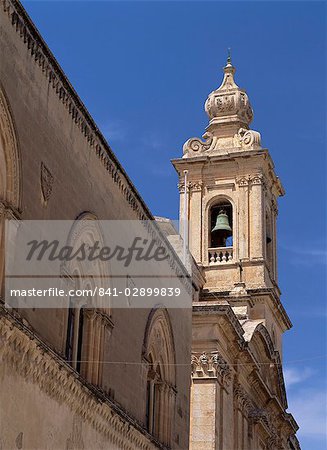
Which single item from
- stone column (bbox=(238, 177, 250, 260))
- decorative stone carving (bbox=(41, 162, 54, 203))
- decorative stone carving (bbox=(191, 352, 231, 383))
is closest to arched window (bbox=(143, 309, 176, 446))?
decorative stone carving (bbox=(41, 162, 54, 203))

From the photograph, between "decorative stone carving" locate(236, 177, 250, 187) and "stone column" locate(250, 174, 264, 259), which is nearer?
"stone column" locate(250, 174, 264, 259)

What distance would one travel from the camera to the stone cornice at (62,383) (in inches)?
451

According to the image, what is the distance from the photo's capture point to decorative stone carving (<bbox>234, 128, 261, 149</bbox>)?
36.9 m

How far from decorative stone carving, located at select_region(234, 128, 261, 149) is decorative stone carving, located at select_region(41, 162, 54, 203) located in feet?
78.7

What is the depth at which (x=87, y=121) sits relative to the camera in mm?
15156

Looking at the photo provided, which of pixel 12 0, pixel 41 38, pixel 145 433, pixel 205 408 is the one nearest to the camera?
pixel 12 0

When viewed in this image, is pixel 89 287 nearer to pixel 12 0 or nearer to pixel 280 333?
pixel 12 0

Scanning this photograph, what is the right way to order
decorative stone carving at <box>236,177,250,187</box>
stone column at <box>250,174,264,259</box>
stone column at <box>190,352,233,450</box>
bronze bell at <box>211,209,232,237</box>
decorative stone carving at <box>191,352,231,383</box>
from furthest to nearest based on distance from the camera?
1. decorative stone carving at <box>236,177,250,187</box>
2. bronze bell at <box>211,209,232,237</box>
3. stone column at <box>250,174,264,259</box>
4. decorative stone carving at <box>191,352,231,383</box>
5. stone column at <box>190,352,233,450</box>

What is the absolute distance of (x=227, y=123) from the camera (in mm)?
38812

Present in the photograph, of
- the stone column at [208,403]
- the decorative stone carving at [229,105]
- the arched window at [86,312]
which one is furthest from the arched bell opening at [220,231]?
the arched window at [86,312]

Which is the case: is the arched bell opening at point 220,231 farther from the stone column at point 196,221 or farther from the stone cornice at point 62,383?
the stone cornice at point 62,383

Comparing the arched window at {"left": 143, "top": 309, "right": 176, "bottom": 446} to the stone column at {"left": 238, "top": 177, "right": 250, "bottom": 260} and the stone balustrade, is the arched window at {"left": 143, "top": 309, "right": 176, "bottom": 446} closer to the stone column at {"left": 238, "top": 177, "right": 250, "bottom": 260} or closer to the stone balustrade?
the stone balustrade

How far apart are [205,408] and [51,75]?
46.0 ft

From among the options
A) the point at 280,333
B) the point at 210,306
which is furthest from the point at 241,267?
the point at 210,306
